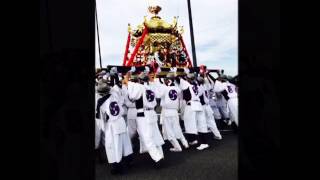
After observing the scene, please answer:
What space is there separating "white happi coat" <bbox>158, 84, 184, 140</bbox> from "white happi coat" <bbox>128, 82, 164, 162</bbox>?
973mm

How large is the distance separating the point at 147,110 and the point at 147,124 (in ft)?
1.00

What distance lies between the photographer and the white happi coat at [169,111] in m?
8.05

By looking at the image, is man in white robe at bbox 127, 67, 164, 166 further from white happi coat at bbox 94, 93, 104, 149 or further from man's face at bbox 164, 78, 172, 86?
man's face at bbox 164, 78, 172, 86

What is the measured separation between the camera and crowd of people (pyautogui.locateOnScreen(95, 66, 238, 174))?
6410 millimetres

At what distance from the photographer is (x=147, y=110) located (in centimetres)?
704

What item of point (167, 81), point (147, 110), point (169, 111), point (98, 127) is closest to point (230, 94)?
point (167, 81)

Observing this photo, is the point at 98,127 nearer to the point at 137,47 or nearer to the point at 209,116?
the point at 209,116

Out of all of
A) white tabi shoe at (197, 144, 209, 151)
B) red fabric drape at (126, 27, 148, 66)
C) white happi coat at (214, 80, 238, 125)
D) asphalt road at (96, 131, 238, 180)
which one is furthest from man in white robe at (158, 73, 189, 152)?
red fabric drape at (126, 27, 148, 66)

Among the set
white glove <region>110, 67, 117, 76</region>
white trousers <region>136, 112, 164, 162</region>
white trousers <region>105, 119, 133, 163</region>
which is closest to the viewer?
white trousers <region>105, 119, 133, 163</region>
